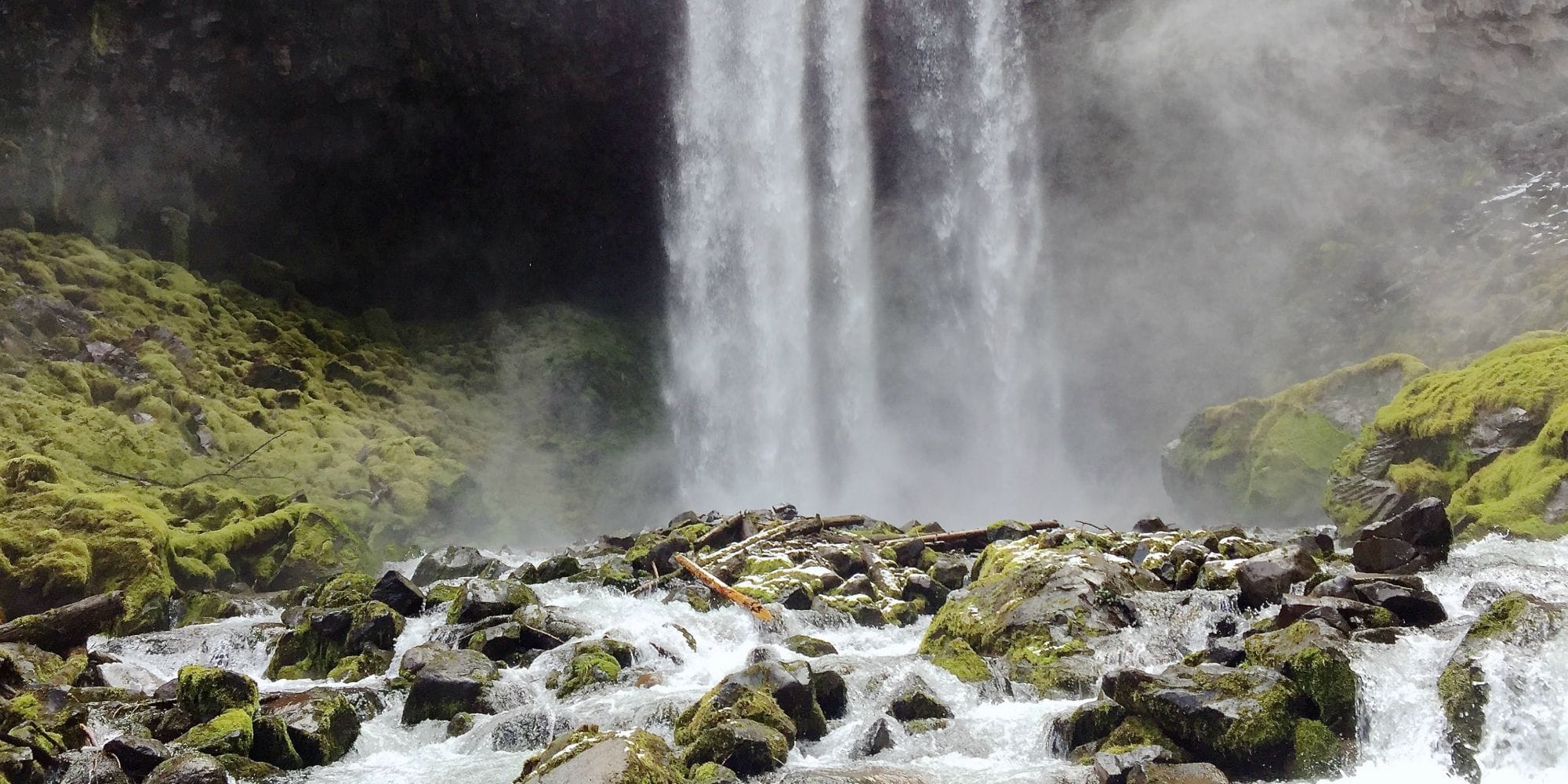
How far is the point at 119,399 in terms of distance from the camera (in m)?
19.6

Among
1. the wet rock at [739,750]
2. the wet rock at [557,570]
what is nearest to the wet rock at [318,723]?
the wet rock at [739,750]

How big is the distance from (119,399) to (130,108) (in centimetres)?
1014

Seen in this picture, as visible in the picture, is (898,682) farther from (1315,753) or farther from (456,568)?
(456,568)

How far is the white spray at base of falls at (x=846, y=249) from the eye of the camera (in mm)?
31531

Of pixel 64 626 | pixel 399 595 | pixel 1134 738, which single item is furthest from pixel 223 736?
pixel 1134 738

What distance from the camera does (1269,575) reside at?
8906mm

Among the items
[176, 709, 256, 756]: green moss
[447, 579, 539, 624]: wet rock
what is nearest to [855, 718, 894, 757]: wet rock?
[176, 709, 256, 756]: green moss

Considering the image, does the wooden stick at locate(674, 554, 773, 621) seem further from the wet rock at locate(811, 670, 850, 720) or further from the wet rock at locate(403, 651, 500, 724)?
the wet rock at locate(403, 651, 500, 724)

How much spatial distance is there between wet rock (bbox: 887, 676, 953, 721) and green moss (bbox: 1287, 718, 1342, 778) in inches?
99.5

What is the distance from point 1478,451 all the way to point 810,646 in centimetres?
1135

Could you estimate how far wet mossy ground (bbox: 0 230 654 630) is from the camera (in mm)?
14297

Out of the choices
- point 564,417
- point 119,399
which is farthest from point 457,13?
point 119,399

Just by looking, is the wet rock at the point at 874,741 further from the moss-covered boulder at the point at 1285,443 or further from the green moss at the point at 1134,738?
the moss-covered boulder at the point at 1285,443

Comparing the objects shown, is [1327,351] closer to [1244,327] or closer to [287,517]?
[1244,327]
